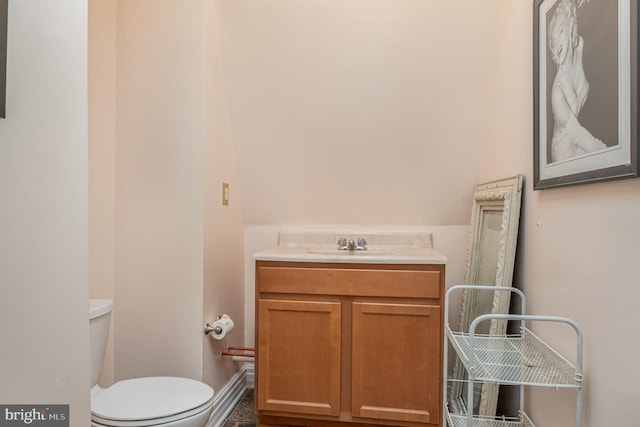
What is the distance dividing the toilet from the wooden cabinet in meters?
0.46

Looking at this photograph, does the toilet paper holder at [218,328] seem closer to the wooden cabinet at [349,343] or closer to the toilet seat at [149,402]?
the wooden cabinet at [349,343]

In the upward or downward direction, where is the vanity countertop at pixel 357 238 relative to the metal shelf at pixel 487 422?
upward

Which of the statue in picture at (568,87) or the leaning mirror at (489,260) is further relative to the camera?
the leaning mirror at (489,260)

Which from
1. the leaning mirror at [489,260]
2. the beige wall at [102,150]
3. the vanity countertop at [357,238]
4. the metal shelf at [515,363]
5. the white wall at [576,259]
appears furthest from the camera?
the vanity countertop at [357,238]

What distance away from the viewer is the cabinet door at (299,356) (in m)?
1.97

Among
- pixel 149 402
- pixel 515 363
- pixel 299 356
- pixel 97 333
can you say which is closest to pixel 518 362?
pixel 515 363

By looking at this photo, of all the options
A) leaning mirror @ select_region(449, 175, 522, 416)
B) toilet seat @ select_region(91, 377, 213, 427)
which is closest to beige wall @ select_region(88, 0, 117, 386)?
toilet seat @ select_region(91, 377, 213, 427)

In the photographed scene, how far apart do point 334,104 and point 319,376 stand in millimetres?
1434

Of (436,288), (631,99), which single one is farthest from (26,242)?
(436,288)

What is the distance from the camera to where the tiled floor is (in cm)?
210

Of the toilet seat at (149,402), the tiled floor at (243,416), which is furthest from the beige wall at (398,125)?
the toilet seat at (149,402)

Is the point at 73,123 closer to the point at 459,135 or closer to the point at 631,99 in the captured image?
the point at 631,99

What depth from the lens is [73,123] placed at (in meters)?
1.06

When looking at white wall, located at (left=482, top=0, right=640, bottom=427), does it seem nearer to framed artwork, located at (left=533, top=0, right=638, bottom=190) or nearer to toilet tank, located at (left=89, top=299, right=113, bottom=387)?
framed artwork, located at (left=533, top=0, right=638, bottom=190)
